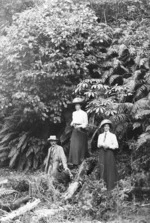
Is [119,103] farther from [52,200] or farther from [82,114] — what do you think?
[52,200]

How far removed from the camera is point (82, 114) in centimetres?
1062

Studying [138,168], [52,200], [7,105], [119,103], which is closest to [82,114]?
[119,103]

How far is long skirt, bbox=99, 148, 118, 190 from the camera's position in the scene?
357 inches

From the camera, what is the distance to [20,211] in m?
7.52

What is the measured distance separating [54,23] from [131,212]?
7821 millimetres

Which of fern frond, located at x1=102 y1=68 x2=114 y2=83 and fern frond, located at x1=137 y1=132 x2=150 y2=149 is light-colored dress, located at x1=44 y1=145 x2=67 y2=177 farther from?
fern frond, located at x1=102 y1=68 x2=114 y2=83

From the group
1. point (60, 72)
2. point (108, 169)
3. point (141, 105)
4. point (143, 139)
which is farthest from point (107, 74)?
point (108, 169)

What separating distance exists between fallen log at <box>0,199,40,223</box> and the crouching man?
5.06 feet

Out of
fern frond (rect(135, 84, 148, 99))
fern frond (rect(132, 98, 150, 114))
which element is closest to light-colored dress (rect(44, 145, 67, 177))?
fern frond (rect(132, 98, 150, 114))

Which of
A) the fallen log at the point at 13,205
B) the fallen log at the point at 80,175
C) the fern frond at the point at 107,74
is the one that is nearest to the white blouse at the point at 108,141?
the fallen log at the point at 80,175

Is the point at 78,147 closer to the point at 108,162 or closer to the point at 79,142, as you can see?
the point at 79,142

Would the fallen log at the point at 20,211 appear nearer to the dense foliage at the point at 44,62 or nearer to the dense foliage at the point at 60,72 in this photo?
the dense foliage at the point at 60,72

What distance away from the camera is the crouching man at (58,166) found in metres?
9.55

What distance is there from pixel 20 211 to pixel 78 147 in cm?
340
